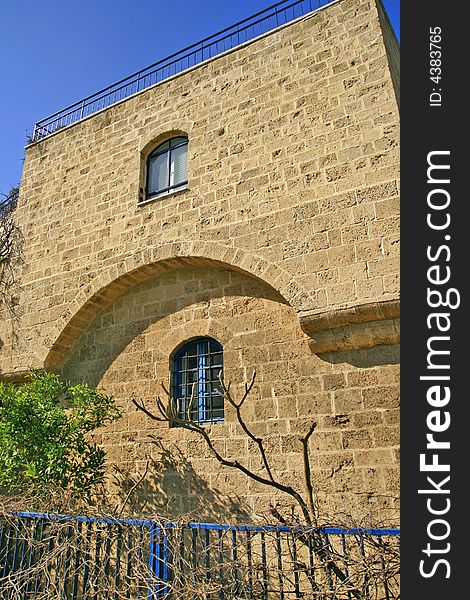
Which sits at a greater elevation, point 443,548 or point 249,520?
point 443,548

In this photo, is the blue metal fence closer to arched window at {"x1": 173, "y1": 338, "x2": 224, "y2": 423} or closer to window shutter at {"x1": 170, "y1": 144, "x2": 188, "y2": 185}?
arched window at {"x1": 173, "y1": 338, "x2": 224, "y2": 423}

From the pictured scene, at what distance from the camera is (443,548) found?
1978mm

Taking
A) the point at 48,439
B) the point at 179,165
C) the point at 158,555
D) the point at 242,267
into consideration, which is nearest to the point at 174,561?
the point at 158,555

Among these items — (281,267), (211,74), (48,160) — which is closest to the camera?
(281,267)

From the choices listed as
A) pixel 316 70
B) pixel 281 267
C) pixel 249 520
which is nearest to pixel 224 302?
pixel 281 267

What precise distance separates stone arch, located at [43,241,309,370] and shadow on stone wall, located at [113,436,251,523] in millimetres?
2140

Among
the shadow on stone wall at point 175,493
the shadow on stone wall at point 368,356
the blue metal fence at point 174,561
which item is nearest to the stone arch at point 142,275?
the shadow on stone wall at point 368,356

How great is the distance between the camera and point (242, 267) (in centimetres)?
570

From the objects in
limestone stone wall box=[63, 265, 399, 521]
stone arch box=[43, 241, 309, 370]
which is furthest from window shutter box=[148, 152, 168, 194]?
limestone stone wall box=[63, 265, 399, 521]

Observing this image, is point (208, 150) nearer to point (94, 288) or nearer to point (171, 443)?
point (94, 288)

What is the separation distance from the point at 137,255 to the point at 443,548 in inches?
213

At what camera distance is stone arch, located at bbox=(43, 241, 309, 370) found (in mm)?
5543

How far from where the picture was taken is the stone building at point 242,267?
4.87 m

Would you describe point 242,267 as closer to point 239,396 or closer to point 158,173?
point 239,396
